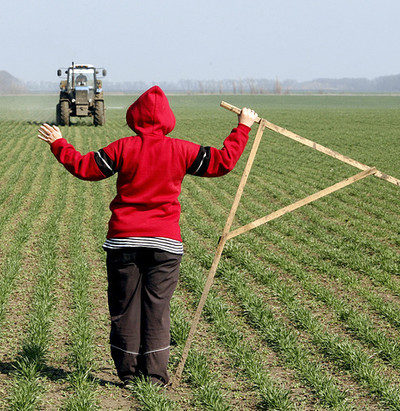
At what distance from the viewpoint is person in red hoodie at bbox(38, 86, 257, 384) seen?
13.4 ft

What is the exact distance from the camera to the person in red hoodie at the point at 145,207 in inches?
161

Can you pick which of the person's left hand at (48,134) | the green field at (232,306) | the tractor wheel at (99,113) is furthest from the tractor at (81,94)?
the person's left hand at (48,134)

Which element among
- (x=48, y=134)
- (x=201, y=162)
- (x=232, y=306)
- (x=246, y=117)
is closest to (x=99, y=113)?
(x=232, y=306)

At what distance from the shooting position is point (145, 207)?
13.5 ft

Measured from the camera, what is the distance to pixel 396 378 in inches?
186

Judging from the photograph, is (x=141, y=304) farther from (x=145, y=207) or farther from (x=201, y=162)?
(x=201, y=162)

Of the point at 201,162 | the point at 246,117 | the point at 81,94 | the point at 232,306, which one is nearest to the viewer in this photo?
the point at 201,162

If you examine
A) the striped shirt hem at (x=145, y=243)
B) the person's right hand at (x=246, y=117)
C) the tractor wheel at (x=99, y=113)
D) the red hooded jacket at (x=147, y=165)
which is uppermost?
the person's right hand at (x=246, y=117)

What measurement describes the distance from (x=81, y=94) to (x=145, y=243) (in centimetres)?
2545

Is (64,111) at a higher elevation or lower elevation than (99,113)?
higher

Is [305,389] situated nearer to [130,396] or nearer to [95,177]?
[130,396]

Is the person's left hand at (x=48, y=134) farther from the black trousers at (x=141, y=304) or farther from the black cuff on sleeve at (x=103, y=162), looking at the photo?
the black trousers at (x=141, y=304)

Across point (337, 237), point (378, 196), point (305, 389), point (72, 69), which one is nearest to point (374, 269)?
point (337, 237)

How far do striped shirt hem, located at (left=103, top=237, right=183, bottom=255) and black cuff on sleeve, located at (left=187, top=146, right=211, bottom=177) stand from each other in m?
0.51
